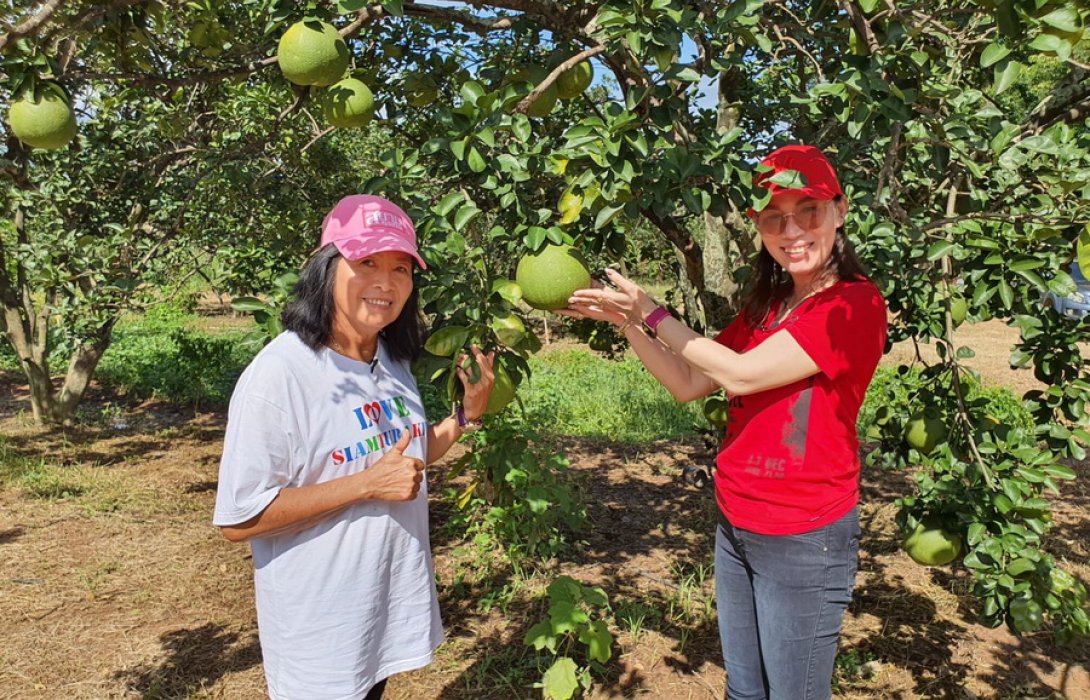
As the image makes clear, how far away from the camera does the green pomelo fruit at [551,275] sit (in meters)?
1.48

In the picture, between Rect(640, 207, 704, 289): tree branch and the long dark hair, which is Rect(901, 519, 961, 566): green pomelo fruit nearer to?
Rect(640, 207, 704, 289): tree branch

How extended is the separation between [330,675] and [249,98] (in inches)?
132

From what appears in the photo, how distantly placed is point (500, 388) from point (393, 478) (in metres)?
0.30

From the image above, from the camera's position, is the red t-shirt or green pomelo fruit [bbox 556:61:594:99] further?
green pomelo fruit [bbox 556:61:594:99]

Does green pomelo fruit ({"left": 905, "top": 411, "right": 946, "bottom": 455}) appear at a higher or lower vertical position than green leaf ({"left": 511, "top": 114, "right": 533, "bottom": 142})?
lower

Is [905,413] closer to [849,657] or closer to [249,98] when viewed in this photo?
[849,657]

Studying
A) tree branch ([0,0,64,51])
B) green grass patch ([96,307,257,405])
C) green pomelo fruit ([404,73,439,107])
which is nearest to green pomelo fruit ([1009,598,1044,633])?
green pomelo fruit ([404,73,439,107])

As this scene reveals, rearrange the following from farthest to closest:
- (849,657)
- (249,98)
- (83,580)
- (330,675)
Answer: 1. (249,98)
2. (83,580)
3. (849,657)
4. (330,675)

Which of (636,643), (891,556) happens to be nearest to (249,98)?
(636,643)

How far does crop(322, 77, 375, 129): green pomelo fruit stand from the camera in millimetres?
1951

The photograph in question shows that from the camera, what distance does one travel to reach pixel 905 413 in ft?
8.36

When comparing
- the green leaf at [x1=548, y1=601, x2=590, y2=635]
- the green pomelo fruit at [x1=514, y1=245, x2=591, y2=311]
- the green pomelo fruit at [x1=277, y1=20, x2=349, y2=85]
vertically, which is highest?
the green pomelo fruit at [x1=277, y1=20, x2=349, y2=85]

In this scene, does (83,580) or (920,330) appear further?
(83,580)

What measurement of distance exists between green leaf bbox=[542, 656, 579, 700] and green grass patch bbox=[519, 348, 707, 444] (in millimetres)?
3074
